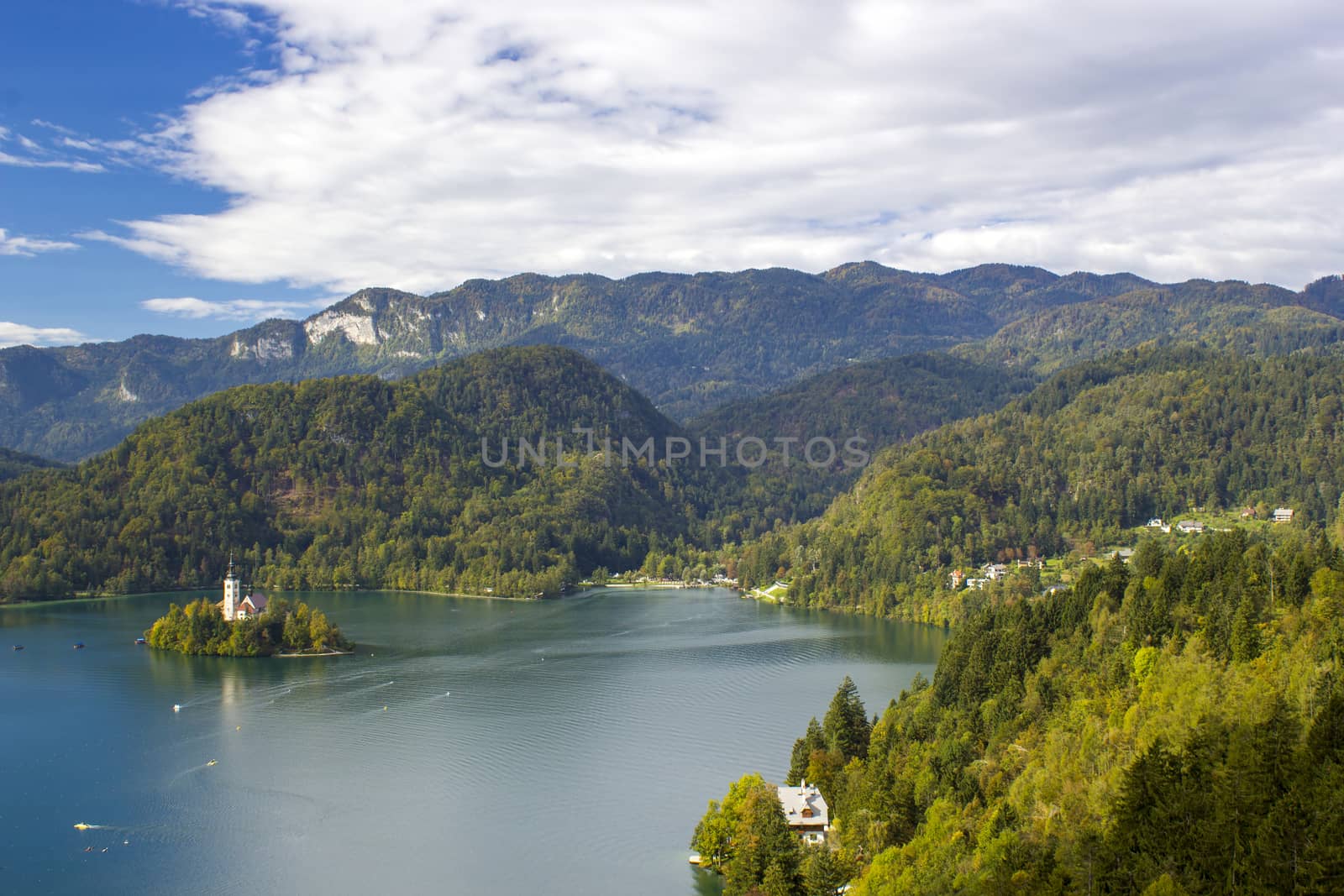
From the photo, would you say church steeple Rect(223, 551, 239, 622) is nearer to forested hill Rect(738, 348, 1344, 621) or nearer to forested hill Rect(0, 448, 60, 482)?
forested hill Rect(738, 348, 1344, 621)

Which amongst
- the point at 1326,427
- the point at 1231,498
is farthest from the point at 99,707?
the point at 1326,427

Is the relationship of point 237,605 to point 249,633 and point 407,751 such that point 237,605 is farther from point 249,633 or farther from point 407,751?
point 407,751

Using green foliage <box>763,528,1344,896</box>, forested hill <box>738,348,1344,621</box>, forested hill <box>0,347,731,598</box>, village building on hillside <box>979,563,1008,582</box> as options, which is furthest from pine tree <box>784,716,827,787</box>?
forested hill <box>0,347,731,598</box>

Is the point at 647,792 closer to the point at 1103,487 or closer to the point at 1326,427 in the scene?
the point at 1103,487

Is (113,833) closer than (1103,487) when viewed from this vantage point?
Yes

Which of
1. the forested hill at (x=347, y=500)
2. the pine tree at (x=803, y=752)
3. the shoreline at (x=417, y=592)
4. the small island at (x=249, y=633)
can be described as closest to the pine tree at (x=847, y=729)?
the pine tree at (x=803, y=752)

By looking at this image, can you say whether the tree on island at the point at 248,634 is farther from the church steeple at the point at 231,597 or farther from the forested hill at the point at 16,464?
the forested hill at the point at 16,464
